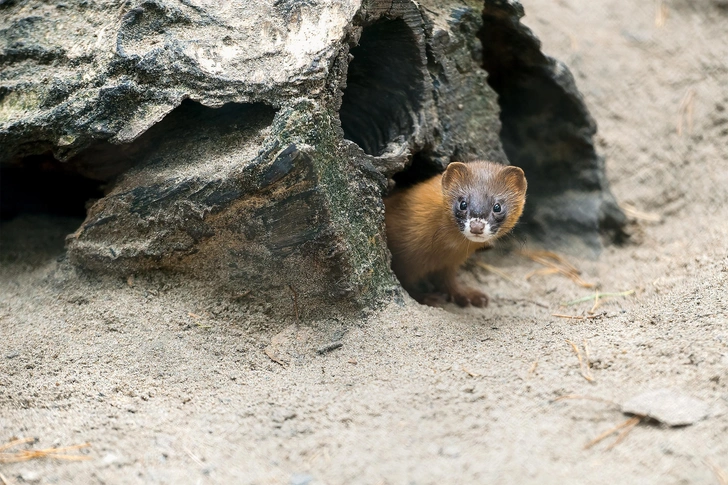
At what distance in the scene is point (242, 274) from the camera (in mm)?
3250

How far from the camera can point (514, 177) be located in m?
3.83

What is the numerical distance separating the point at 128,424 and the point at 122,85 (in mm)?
1436

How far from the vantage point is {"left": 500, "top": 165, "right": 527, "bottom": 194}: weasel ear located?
379 centimetres

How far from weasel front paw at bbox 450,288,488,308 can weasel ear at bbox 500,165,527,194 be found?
737 millimetres

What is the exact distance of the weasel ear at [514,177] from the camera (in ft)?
12.4

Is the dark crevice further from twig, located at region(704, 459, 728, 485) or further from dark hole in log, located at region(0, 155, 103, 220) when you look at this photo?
twig, located at region(704, 459, 728, 485)

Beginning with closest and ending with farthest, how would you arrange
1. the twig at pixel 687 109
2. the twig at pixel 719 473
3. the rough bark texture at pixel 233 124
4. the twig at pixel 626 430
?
the twig at pixel 719 473, the twig at pixel 626 430, the rough bark texture at pixel 233 124, the twig at pixel 687 109

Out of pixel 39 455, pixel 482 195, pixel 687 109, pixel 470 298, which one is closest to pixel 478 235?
pixel 482 195

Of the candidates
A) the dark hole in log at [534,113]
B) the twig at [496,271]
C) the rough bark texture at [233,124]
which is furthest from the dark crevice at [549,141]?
the rough bark texture at [233,124]

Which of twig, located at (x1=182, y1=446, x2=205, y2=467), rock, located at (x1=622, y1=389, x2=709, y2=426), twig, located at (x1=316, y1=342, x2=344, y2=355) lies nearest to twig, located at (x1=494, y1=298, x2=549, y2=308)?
twig, located at (x1=316, y1=342, x2=344, y2=355)

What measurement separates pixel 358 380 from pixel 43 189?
253 cm

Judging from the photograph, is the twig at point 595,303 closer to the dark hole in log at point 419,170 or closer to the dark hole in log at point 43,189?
the dark hole in log at point 419,170

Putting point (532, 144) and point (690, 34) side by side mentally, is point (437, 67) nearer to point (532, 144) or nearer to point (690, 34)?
point (532, 144)

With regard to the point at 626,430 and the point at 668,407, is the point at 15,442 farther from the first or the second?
the point at 668,407
